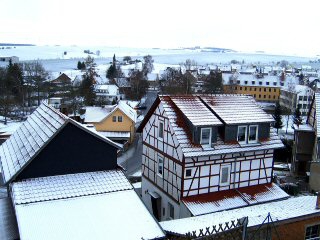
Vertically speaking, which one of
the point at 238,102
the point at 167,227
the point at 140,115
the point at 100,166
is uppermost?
the point at 238,102

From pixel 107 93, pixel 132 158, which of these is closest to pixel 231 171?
pixel 132 158

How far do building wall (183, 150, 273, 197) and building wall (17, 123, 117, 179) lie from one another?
4.38 metres

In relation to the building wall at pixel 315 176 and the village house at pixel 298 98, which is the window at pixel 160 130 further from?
the village house at pixel 298 98

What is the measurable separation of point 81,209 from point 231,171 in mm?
9521

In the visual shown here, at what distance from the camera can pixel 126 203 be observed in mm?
14914

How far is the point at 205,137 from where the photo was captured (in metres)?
19.8

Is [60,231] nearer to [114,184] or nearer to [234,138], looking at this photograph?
[114,184]

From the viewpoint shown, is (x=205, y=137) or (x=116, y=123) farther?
(x=116, y=123)

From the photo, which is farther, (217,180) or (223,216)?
(217,180)

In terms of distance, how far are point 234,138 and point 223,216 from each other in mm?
5867

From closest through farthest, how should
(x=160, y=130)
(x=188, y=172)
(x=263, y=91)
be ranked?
(x=188, y=172), (x=160, y=130), (x=263, y=91)

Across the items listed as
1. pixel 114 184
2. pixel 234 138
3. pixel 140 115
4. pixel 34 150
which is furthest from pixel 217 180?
pixel 140 115

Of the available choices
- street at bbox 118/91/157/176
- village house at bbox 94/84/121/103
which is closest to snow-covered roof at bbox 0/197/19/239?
street at bbox 118/91/157/176

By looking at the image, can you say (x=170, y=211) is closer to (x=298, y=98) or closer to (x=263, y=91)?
(x=298, y=98)
